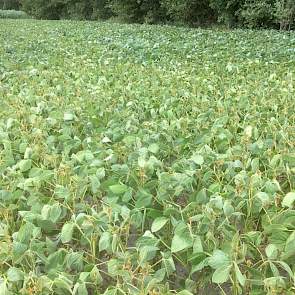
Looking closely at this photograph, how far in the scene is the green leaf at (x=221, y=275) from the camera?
1401 mm

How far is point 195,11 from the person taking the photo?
2102 centimetres

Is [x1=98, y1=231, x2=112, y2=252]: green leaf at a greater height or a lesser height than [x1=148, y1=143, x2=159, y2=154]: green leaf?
lesser

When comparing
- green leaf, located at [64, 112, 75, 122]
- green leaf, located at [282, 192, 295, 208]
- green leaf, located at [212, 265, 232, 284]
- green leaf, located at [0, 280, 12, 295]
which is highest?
green leaf, located at [64, 112, 75, 122]

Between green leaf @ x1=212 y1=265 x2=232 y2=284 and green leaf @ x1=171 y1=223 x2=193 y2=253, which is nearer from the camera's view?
green leaf @ x1=212 y1=265 x2=232 y2=284

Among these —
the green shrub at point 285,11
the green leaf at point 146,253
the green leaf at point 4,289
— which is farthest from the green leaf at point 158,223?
the green shrub at point 285,11

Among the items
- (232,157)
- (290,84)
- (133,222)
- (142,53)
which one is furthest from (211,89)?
(142,53)

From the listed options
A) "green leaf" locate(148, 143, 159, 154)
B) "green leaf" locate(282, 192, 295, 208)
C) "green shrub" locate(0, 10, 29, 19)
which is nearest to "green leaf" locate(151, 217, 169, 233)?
"green leaf" locate(282, 192, 295, 208)

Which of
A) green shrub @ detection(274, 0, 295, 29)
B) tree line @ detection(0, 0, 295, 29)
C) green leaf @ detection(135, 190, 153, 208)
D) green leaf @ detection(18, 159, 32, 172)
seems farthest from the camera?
tree line @ detection(0, 0, 295, 29)

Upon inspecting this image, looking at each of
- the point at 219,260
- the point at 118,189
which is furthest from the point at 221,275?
the point at 118,189

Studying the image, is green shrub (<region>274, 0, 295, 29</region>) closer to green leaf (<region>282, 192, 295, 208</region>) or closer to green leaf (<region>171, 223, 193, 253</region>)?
green leaf (<region>282, 192, 295, 208</region>)

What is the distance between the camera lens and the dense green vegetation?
A: 1.56 meters

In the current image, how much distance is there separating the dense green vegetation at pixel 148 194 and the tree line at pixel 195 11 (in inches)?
505

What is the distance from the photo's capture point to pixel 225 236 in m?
1.68

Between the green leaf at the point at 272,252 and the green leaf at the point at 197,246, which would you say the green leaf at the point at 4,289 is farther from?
the green leaf at the point at 272,252
